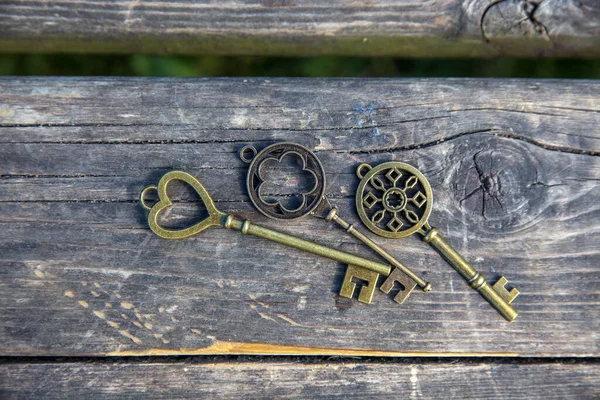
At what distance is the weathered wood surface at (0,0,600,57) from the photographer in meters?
1.98

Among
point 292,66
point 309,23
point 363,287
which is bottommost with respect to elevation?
point 363,287

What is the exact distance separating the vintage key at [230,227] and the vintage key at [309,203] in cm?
3

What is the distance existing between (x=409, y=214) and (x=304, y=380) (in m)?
0.70

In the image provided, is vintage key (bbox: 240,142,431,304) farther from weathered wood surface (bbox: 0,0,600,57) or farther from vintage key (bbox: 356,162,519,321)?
weathered wood surface (bbox: 0,0,600,57)

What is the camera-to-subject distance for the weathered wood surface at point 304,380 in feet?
5.89

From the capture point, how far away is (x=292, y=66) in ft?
9.21

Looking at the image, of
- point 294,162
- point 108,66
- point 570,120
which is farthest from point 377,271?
point 108,66

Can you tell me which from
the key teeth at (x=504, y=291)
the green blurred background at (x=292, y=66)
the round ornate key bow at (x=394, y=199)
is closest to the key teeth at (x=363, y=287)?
the round ornate key bow at (x=394, y=199)

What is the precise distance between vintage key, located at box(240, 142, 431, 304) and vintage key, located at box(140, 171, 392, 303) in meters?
0.03

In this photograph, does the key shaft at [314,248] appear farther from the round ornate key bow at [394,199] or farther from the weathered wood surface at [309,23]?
the weathered wood surface at [309,23]

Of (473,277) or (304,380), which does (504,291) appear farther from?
(304,380)

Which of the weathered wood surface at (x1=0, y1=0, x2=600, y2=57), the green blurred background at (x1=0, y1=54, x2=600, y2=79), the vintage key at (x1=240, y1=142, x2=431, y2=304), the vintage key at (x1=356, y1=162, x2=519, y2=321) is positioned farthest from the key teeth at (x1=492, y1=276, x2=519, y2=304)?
the green blurred background at (x1=0, y1=54, x2=600, y2=79)

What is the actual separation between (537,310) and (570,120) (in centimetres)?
71

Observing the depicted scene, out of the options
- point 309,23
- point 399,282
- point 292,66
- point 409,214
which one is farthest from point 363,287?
point 292,66
